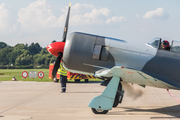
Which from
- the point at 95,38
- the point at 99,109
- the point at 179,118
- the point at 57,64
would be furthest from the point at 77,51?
the point at 179,118

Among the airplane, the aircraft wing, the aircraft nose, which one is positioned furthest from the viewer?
the aircraft nose

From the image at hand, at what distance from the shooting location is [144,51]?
7.98 m

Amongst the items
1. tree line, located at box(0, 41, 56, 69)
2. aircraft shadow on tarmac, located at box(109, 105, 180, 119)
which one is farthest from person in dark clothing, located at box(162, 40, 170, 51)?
tree line, located at box(0, 41, 56, 69)

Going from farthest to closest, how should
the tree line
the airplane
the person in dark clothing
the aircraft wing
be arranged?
1. the tree line
2. the person in dark clothing
3. the airplane
4. the aircraft wing

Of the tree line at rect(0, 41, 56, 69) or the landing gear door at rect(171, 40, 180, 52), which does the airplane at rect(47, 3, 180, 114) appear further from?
the tree line at rect(0, 41, 56, 69)

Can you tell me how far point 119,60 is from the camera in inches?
314

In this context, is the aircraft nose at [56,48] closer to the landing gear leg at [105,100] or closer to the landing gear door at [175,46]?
the landing gear leg at [105,100]

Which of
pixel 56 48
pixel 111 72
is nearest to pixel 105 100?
pixel 111 72

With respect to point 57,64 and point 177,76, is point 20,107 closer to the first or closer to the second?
point 57,64

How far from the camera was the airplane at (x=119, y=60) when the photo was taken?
784 cm

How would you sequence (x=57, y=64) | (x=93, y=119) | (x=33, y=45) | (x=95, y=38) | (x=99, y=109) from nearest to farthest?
1. (x=93, y=119)
2. (x=99, y=109)
3. (x=95, y=38)
4. (x=57, y=64)
5. (x=33, y=45)

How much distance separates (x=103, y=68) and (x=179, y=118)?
2643mm

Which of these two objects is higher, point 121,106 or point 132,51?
point 132,51

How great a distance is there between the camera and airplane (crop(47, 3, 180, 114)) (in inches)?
309
